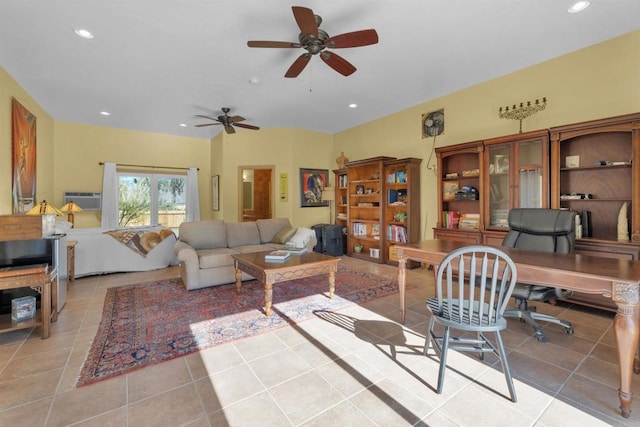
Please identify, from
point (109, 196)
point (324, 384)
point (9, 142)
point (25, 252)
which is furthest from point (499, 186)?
point (109, 196)

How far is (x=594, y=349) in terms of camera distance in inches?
86.4

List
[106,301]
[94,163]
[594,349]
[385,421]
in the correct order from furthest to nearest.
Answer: [94,163]
[106,301]
[594,349]
[385,421]

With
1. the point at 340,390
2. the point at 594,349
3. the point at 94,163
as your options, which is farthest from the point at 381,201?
the point at 94,163

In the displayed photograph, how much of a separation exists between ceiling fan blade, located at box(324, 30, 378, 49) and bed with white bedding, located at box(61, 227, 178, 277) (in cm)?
407

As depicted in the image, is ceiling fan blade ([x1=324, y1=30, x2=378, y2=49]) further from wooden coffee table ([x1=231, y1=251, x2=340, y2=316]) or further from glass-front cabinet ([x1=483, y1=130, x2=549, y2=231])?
glass-front cabinet ([x1=483, y1=130, x2=549, y2=231])

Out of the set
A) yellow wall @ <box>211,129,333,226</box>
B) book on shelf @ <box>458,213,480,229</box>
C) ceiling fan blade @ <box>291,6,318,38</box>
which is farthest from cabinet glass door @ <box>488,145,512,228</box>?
yellow wall @ <box>211,129,333,226</box>

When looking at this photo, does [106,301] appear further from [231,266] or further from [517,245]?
[517,245]

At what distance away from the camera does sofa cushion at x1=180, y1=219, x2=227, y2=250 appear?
4.24 metres

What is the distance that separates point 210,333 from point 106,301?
170cm

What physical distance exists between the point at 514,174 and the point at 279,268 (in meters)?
3.09

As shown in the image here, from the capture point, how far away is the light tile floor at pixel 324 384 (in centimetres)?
153

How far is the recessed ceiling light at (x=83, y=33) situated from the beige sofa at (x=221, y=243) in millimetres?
2435

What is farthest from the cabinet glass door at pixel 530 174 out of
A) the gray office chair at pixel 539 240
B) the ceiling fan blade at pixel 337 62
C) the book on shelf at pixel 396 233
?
the ceiling fan blade at pixel 337 62

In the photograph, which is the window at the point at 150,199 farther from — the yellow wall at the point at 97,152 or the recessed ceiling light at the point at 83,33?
the recessed ceiling light at the point at 83,33
